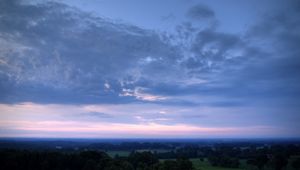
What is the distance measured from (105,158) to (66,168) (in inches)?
335

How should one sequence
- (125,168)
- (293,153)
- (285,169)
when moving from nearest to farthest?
(125,168) → (285,169) → (293,153)

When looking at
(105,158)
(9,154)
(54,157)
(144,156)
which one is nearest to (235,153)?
(144,156)

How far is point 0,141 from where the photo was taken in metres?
110

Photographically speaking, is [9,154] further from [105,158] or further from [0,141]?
[0,141]

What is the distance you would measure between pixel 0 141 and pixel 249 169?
90362 millimetres

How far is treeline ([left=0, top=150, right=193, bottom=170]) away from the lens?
178ft

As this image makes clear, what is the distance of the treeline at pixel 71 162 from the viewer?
54.4 m

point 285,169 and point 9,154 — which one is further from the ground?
point 9,154

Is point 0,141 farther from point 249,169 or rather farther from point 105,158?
point 249,169

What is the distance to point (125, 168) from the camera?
56125 millimetres

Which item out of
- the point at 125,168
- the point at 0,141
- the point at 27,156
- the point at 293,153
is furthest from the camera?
the point at 0,141

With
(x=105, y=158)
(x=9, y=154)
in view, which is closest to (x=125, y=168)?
(x=105, y=158)

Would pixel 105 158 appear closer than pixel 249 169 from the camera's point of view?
Yes

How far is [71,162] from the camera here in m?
62.7
